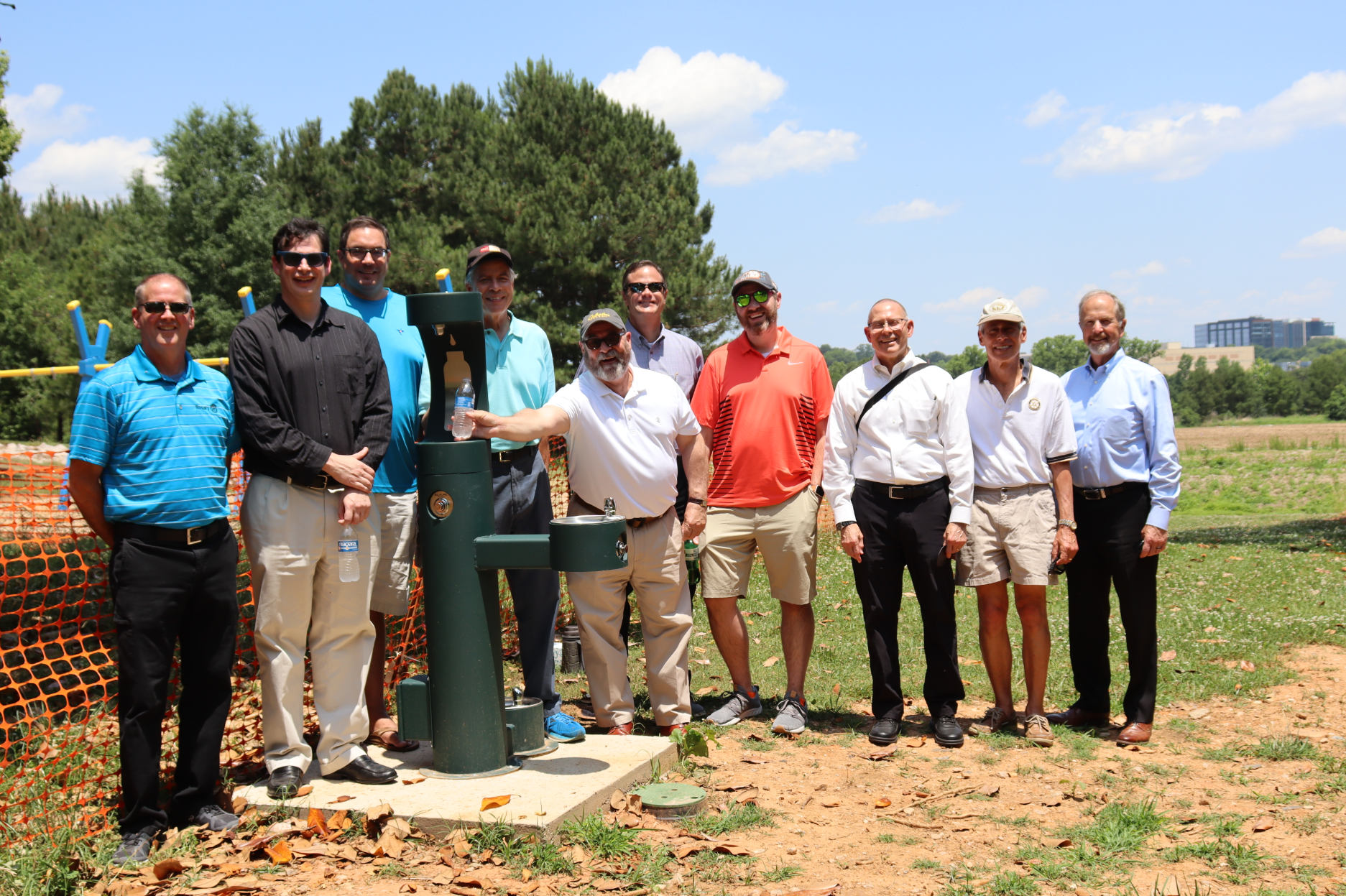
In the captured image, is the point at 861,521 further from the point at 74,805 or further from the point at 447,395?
the point at 74,805

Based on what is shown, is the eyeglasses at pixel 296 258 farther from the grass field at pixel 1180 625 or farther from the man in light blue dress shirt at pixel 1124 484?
the man in light blue dress shirt at pixel 1124 484

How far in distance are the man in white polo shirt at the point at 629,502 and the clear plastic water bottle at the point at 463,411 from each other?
0.57 meters

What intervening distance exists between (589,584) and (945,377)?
2184mm

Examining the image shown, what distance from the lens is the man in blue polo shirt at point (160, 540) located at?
3.84 m

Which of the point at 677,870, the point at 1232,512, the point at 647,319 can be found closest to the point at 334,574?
the point at 677,870

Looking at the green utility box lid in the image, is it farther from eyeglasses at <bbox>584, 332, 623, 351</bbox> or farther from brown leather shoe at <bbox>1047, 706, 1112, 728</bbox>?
brown leather shoe at <bbox>1047, 706, 1112, 728</bbox>

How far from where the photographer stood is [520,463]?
524 cm

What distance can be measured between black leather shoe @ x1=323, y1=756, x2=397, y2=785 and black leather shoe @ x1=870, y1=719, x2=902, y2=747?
2501 millimetres

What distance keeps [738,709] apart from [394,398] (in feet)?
8.70

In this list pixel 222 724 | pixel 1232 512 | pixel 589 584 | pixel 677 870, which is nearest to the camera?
pixel 677 870

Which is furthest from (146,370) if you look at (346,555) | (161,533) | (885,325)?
(885,325)

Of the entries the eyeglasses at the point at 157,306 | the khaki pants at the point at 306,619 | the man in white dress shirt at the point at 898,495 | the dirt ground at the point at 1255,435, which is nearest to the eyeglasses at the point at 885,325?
the man in white dress shirt at the point at 898,495

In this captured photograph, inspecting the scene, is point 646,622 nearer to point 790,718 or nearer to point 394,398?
point 790,718

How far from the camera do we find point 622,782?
14.5ft
